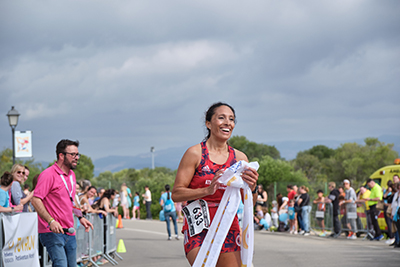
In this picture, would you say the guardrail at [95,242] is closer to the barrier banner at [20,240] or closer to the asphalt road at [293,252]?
the asphalt road at [293,252]

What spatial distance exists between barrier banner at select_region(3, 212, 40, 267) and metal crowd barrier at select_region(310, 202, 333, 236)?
44.4 ft

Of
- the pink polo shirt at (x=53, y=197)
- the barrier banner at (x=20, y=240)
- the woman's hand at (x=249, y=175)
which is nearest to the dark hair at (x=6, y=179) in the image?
the barrier banner at (x=20, y=240)

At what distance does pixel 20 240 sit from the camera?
8.18 meters

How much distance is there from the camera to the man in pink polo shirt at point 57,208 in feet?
20.3

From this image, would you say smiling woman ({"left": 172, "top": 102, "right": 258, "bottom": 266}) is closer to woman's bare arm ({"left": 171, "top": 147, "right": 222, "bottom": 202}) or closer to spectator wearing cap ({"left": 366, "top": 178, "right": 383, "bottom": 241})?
woman's bare arm ({"left": 171, "top": 147, "right": 222, "bottom": 202})

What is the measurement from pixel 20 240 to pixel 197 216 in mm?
4844

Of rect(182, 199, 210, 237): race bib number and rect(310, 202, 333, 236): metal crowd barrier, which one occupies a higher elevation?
rect(182, 199, 210, 237): race bib number

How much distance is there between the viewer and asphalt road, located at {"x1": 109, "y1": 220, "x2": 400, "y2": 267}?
39.7ft

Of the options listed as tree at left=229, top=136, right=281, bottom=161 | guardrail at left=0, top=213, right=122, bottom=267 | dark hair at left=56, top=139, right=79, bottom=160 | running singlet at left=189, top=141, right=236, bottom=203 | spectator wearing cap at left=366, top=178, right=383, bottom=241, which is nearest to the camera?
running singlet at left=189, top=141, right=236, bottom=203

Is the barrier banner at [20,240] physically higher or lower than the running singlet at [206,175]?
lower

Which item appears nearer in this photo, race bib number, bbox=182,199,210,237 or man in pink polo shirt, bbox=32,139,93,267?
race bib number, bbox=182,199,210,237

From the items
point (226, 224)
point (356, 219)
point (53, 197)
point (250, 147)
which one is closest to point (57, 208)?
point (53, 197)

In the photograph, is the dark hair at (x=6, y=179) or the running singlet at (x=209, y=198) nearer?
the running singlet at (x=209, y=198)

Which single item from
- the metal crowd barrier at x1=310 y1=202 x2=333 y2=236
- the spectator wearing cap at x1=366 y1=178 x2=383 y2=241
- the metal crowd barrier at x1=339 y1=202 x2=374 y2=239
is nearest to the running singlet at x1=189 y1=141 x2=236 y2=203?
the spectator wearing cap at x1=366 y1=178 x2=383 y2=241
